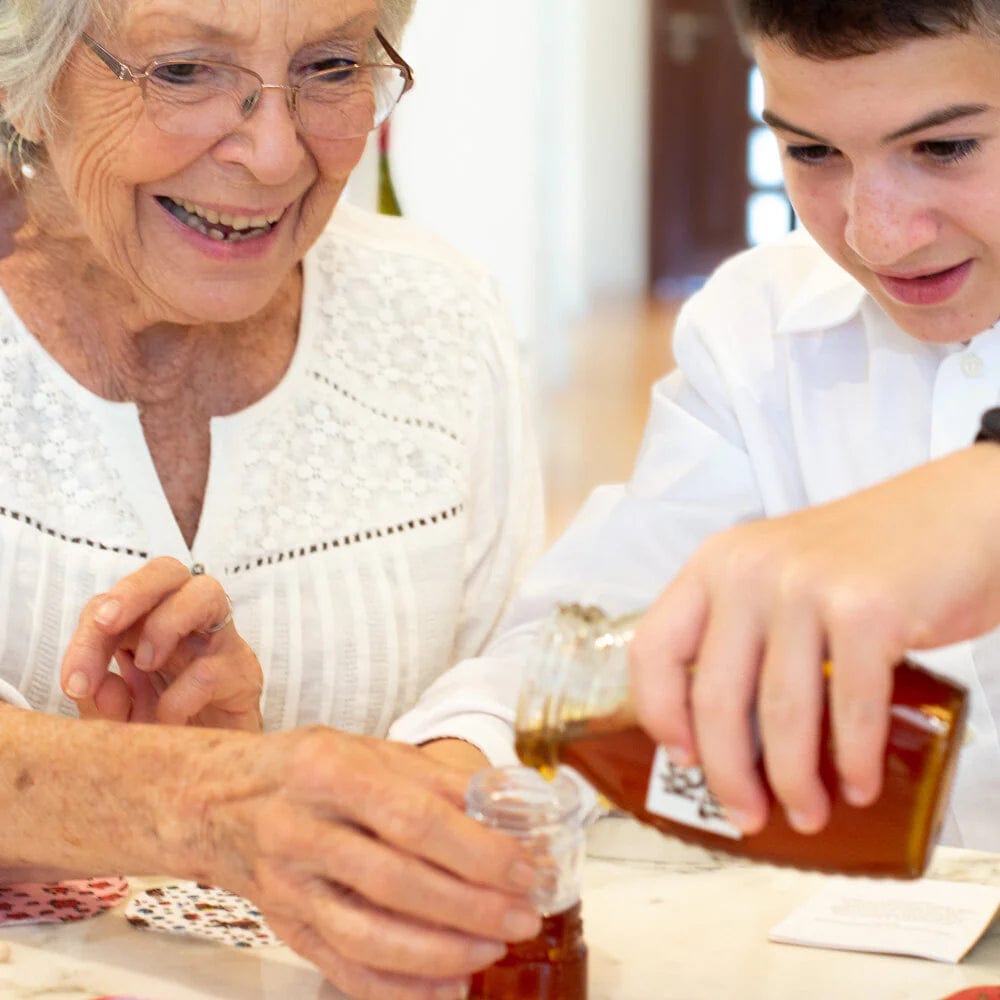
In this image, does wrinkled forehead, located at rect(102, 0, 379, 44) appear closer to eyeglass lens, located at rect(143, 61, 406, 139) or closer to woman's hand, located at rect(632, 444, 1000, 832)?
eyeglass lens, located at rect(143, 61, 406, 139)

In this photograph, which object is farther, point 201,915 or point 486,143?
point 486,143

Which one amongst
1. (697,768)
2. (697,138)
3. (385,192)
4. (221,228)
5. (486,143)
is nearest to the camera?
(697,768)

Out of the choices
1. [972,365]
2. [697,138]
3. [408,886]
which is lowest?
[408,886]

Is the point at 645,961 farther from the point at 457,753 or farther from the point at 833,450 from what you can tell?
the point at 833,450

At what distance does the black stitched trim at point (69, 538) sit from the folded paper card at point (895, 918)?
77cm

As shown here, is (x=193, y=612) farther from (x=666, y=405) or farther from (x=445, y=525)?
(x=666, y=405)

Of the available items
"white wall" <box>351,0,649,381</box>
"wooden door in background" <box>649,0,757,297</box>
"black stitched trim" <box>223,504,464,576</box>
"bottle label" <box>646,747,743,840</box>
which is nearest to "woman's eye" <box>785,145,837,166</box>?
"black stitched trim" <box>223,504,464,576</box>

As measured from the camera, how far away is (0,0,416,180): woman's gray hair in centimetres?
156

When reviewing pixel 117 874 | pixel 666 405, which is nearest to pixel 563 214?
pixel 666 405

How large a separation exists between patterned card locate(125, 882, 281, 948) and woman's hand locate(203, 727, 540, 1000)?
9cm

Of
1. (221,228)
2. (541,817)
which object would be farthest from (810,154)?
(541,817)

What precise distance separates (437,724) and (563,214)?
778cm

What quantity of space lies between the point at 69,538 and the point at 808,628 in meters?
1.01

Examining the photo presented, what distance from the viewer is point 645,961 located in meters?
1.21
